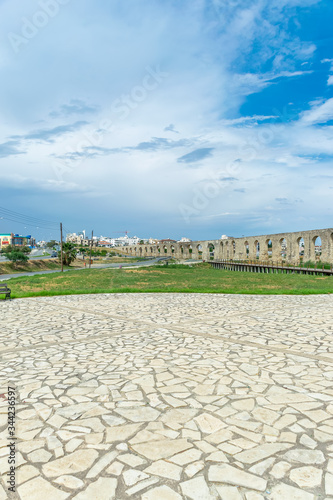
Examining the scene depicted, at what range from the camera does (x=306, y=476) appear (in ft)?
7.84

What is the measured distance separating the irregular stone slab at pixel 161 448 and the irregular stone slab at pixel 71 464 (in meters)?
0.35

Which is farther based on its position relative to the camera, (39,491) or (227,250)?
(227,250)

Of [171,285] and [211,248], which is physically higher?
[211,248]

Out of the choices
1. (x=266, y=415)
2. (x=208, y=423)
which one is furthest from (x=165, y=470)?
(x=266, y=415)

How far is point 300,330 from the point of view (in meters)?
6.90

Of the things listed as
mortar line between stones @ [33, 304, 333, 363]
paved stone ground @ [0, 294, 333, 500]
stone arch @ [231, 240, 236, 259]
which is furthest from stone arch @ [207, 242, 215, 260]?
paved stone ground @ [0, 294, 333, 500]

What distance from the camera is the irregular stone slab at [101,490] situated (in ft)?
7.26

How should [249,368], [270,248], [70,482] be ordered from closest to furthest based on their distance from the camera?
[70,482] < [249,368] < [270,248]

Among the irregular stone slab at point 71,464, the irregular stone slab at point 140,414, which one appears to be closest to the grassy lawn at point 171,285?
the irregular stone slab at point 140,414

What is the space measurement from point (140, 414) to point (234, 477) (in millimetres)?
1139

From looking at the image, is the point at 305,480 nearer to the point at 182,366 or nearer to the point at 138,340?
the point at 182,366

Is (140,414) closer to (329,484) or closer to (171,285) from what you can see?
(329,484)

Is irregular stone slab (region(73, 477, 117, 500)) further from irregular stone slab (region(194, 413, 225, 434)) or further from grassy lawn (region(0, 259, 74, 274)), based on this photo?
grassy lawn (region(0, 259, 74, 274))

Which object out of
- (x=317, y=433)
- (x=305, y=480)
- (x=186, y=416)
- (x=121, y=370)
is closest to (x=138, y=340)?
(x=121, y=370)
